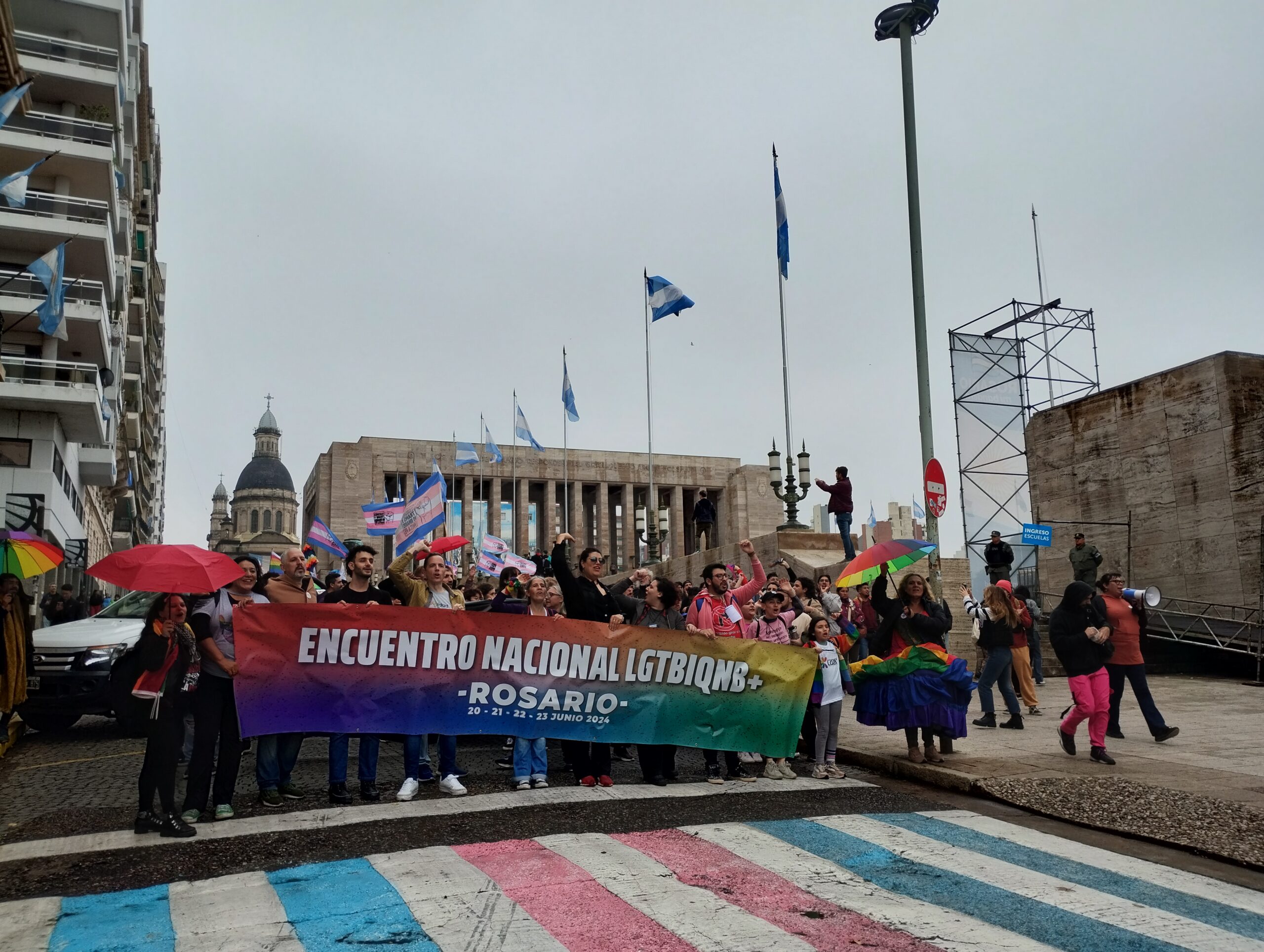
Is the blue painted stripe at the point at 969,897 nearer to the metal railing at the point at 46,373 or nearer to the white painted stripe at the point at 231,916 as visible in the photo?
the white painted stripe at the point at 231,916

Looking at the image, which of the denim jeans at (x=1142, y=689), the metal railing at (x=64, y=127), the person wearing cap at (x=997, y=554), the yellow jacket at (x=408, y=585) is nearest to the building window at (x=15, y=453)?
the metal railing at (x=64, y=127)

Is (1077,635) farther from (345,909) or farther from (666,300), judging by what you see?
(666,300)

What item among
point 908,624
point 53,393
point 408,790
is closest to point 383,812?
point 408,790

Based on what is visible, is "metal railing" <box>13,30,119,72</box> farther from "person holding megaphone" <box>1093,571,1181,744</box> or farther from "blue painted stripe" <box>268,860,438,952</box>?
"person holding megaphone" <box>1093,571,1181,744</box>

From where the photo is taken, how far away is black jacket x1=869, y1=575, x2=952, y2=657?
8.91 metres

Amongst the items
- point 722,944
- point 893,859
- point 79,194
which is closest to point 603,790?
point 893,859

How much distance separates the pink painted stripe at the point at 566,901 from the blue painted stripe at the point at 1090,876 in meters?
2.40

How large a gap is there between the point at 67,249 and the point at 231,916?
1148 inches

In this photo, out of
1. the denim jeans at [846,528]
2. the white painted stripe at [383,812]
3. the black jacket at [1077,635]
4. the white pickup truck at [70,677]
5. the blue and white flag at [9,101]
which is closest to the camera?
the white painted stripe at [383,812]

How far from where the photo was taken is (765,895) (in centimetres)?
494

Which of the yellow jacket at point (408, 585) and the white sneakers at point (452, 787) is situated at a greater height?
the yellow jacket at point (408, 585)

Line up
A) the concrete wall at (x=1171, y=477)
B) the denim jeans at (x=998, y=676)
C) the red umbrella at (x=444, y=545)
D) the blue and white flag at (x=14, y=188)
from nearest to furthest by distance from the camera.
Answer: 1. the red umbrella at (x=444, y=545)
2. the denim jeans at (x=998, y=676)
3. the blue and white flag at (x=14, y=188)
4. the concrete wall at (x=1171, y=477)

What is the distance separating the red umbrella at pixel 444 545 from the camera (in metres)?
9.46

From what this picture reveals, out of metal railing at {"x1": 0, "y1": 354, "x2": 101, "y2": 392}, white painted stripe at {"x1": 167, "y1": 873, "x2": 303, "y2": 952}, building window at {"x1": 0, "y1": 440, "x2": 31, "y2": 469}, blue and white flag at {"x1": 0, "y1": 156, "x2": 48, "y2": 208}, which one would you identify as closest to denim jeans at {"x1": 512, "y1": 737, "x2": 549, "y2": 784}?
white painted stripe at {"x1": 167, "y1": 873, "x2": 303, "y2": 952}
